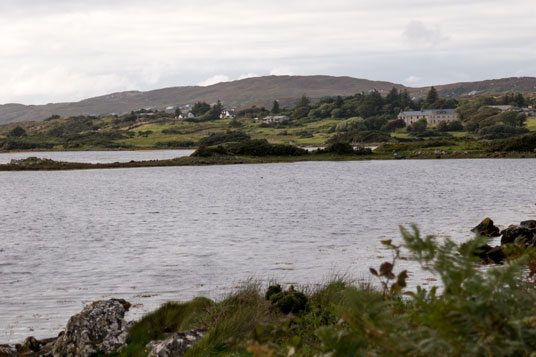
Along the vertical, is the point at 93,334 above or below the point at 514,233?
above

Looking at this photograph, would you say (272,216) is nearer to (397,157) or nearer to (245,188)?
(245,188)

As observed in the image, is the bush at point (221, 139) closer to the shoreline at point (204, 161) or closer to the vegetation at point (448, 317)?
the shoreline at point (204, 161)

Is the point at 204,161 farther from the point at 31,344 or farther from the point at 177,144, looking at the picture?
the point at 31,344

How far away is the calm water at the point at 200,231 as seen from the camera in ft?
71.1

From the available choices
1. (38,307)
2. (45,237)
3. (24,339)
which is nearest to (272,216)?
(45,237)

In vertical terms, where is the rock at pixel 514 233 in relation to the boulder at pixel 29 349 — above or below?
below

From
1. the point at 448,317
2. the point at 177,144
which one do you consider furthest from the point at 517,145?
the point at 448,317

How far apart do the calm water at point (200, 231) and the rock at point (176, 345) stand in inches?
210

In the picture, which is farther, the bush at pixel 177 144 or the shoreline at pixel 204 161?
the bush at pixel 177 144

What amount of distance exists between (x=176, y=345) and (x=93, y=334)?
2424 mm

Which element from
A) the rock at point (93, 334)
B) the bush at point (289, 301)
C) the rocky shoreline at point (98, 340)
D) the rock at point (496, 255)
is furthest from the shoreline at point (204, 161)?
the rock at point (93, 334)

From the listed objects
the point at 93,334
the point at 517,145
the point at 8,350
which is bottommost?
the point at 517,145

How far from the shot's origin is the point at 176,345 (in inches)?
460

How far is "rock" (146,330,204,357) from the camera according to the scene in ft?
37.9
